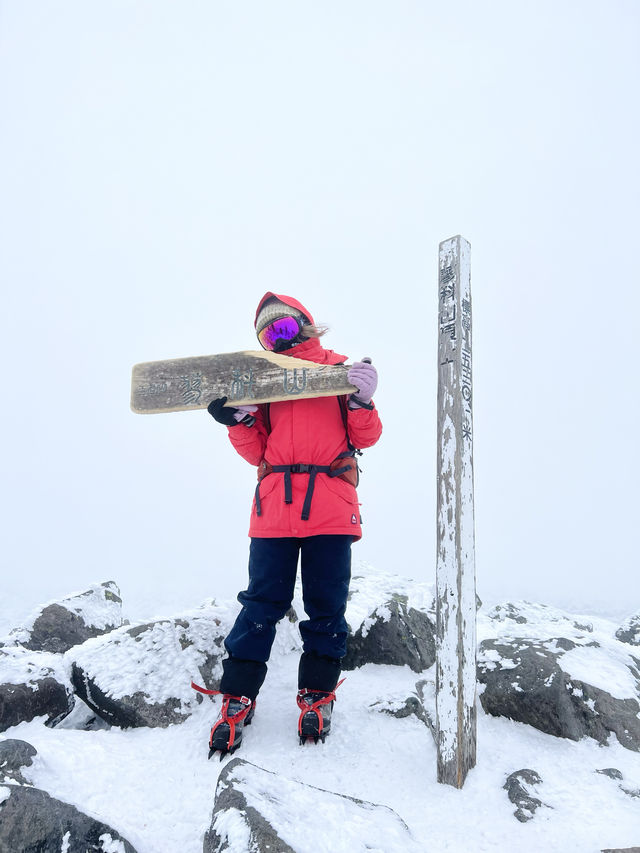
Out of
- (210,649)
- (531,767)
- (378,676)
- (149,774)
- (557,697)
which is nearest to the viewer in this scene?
(149,774)

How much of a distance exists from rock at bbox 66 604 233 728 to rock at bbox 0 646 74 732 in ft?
0.52

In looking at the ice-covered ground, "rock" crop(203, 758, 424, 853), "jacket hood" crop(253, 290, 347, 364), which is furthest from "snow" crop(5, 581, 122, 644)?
"jacket hood" crop(253, 290, 347, 364)

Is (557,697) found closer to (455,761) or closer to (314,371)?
Answer: (455,761)

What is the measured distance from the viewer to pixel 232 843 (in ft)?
7.42

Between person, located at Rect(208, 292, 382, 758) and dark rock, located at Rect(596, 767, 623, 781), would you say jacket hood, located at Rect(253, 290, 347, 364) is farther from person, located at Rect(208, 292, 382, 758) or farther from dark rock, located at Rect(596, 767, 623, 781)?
dark rock, located at Rect(596, 767, 623, 781)

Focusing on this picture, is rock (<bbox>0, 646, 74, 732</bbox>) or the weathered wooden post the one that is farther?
rock (<bbox>0, 646, 74, 732</bbox>)

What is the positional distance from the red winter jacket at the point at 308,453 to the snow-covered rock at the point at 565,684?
1873 mm

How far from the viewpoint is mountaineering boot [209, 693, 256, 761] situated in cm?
369

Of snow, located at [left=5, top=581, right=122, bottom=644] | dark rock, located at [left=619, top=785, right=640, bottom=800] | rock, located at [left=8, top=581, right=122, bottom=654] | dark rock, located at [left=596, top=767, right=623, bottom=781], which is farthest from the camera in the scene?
snow, located at [left=5, top=581, right=122, bottom=644]

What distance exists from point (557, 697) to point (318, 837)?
2613mm

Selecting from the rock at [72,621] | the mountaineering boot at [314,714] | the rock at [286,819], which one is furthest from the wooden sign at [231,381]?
the rock at [72,621]

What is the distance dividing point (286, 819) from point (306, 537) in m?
2.06

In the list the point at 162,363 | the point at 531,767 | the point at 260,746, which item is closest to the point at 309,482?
the point at 162,363

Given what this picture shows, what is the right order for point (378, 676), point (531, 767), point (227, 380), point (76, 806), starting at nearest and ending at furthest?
point (76, 806) → point (531, 767) → point (227, 380) → point (378, 676)
